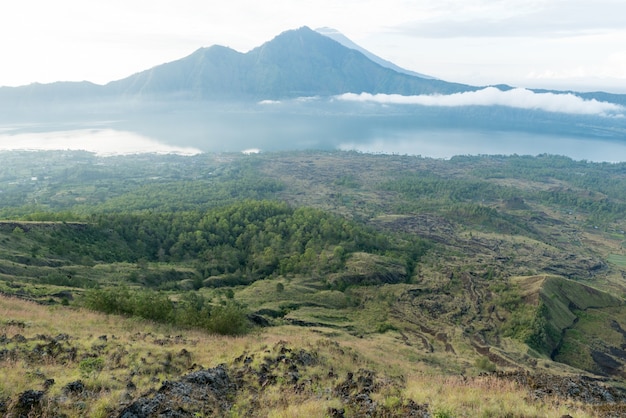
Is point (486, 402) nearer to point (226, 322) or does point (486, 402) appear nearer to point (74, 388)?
point (74, 388)

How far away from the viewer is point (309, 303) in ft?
166

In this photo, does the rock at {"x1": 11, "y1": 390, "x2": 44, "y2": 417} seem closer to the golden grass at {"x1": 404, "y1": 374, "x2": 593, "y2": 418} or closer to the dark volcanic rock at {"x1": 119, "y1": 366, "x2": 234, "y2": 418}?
the dark volcanic rock at {"x1": 119, "y1": 366, "x2": 234, "y2": 418}

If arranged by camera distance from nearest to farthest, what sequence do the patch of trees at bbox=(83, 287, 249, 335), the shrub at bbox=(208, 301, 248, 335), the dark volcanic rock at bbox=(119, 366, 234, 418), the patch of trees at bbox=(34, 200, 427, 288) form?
the dark volcanic rock at bbox=(119, 366, 234, 418) < the shrub at bbox=(208, 301, 248, 335) < the patch of trees at bbox=(83, 287, 249, 335) < the patch of trees at bbox=(34, 200, 427, 288)

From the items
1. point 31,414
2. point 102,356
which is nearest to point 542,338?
point 102,356

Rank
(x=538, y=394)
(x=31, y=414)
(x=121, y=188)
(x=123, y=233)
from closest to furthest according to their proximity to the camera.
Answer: (x=31, y=414)
(x=538, y=394)
(x=123, y=233)
(x=121, y=188)

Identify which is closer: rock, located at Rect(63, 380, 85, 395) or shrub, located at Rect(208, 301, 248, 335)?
rock, located at Rect(63, 380, 85, 395)

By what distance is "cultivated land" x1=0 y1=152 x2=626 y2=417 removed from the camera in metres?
13.3

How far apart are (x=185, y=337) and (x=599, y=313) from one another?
5929 cm

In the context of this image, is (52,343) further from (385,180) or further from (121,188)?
(385,180)

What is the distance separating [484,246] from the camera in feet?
303

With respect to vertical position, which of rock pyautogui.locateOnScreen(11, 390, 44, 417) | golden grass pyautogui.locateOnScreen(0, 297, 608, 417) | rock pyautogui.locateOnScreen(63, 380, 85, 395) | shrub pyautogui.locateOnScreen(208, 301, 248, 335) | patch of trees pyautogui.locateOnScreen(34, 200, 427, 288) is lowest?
patch of trees pyautogui.locateOnScreen(34, 200, 427, 288)

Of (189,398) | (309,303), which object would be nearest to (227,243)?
(309,303)

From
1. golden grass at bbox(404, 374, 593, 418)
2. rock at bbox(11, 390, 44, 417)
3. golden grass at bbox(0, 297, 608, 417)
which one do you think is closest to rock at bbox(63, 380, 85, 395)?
golden grass at bbox(0, 297, 608, 417)

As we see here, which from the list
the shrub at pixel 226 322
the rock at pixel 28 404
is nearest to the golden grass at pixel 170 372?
the rock at pixel 28 404
